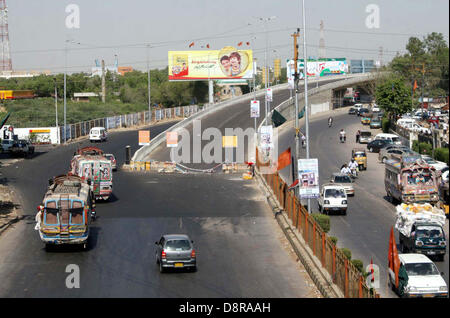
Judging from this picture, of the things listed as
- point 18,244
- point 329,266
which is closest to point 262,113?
point 18,244

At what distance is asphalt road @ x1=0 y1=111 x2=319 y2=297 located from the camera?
890 inches

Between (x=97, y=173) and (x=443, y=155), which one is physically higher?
(x=443, y=155)

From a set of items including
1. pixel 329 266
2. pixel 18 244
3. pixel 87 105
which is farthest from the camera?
pixel 87 105

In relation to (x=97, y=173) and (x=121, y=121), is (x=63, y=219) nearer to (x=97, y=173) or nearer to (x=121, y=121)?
(x=97, y=173)

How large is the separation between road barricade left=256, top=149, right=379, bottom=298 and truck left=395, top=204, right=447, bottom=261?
4290 mm

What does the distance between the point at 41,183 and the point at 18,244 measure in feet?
63.4

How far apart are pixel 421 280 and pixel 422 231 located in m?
5.68

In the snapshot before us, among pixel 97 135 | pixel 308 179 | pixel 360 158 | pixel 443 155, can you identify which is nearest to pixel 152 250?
pixel 308 179

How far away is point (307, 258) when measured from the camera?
2561cm

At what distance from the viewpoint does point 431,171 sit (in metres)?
37.1

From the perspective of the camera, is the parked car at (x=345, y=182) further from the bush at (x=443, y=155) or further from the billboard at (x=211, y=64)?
the billboard at (x=211, y=64)

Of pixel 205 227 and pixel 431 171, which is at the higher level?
pixel 431 171

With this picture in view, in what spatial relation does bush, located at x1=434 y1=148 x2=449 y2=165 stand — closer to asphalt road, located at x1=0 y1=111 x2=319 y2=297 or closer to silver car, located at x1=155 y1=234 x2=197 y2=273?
asphalt road, located at x1=0 y1=111 x2=319 y2=297

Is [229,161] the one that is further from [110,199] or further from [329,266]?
[329,266]
